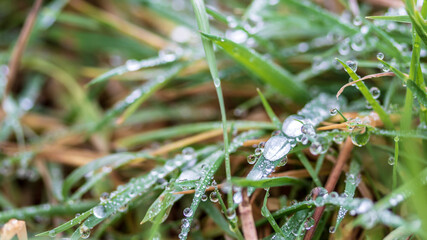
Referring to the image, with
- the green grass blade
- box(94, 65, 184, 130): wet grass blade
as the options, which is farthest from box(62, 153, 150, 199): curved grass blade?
the green grass blade

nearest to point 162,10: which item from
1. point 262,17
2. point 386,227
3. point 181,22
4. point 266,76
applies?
point 181,22

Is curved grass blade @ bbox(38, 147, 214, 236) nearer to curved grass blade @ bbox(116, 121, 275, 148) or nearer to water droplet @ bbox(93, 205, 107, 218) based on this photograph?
water droplet @ bbox(93, 205, 107, 218)

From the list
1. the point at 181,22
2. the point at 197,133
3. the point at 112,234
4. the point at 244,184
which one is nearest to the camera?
the point at 244,184

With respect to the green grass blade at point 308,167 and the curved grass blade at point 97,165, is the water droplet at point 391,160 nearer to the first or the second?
the green grass blade at point 308,167

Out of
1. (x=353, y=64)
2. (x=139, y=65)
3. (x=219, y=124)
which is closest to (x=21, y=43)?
(x=139, y=65)

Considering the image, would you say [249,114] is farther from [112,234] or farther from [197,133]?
[112,234]

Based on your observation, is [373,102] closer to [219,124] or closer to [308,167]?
[308,167]

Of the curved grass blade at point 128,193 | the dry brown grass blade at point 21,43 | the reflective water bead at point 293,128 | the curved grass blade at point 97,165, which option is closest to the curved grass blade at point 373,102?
the reflective water bead at point 293,128
